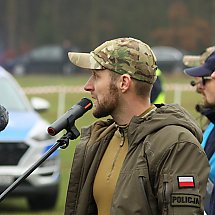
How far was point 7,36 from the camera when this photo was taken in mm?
58906

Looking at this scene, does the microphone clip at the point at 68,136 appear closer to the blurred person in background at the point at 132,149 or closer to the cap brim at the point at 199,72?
the blurred person in background at the point at 132,149

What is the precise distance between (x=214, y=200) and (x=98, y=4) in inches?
2083

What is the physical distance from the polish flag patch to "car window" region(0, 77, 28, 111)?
766 centimetres

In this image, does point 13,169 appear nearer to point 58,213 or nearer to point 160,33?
point 58,213

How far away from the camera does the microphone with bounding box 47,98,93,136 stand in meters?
3.92

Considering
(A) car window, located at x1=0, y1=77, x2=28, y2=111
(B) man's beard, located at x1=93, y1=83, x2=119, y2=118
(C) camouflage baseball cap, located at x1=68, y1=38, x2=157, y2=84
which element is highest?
(A) car window, located at x1=0, y1=77, x2=28, y2=111

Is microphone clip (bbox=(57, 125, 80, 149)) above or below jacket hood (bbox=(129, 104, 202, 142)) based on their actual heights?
below

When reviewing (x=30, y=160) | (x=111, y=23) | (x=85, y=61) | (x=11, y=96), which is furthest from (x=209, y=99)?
(x=111, y=23)

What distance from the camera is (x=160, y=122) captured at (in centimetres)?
399

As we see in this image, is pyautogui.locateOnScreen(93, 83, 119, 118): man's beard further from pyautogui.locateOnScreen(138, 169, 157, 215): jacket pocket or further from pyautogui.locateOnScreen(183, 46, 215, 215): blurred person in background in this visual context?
pyautogui.locateOnScreen(183, 46, 215, 215): blurred person in background

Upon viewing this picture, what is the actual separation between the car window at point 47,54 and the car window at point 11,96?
3533cm

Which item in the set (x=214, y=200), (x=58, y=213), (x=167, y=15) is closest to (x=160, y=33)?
(x=167, y=15)

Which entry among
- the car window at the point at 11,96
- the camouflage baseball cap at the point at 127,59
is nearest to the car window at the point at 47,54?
the car window at the point at 11,96

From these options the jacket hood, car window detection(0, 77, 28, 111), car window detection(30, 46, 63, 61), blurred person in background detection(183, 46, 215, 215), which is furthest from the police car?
car window detection(30, 46, 63, 61)
